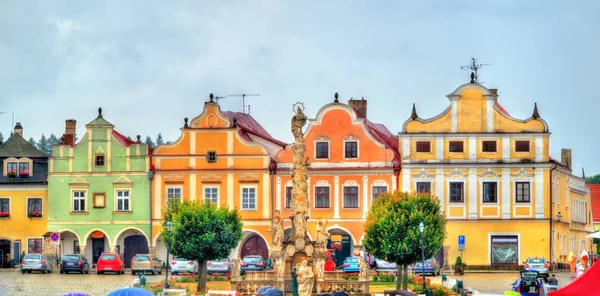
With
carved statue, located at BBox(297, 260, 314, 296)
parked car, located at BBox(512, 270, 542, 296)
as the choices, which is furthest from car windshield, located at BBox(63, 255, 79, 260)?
parked car, located at BBox(512, 270, 542, 296)

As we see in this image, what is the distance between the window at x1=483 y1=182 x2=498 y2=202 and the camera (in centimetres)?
8275

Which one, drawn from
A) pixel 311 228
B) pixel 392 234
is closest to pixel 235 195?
pixel 311 228

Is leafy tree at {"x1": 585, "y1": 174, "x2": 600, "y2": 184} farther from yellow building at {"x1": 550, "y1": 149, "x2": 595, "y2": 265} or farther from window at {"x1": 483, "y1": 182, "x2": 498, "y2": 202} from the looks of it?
window at {"x1": 483, "y1": 182, "x2": 498, "y2": 202}

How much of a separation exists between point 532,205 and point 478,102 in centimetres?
686

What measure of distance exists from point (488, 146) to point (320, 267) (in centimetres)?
2543

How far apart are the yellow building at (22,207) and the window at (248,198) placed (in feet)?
40.9

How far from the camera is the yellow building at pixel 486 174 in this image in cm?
8212

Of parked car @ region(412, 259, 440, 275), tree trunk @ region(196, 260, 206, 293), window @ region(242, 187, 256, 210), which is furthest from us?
window @ region(242, 187, 256, 210)

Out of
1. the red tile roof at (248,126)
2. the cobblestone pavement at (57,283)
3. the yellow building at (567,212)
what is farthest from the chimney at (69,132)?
the yellow building at (567,212)

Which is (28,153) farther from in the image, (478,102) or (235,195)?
(478,102)

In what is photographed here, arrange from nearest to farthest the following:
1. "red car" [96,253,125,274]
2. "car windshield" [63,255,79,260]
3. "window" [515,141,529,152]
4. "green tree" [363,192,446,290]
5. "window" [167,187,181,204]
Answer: "green tree" [363,192,446,290] < "red car" [96,253,125,274] < "car windshield" [63,255,79,260] < "window" [515,141,529,152] < "window" [167,187,181,204]

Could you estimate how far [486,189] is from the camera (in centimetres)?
8288

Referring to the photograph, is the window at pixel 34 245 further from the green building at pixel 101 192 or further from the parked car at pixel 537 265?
the parked car at pixel 537 265

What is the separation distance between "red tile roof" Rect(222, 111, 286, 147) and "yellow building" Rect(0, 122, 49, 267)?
1250 cm
